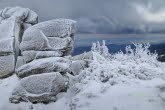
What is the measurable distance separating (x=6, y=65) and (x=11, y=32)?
2218 millimetres

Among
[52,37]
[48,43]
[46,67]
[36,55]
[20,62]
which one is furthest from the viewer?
[20,62]

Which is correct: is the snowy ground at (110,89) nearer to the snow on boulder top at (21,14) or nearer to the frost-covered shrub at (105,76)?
the frost-covered shrub at (105,76)

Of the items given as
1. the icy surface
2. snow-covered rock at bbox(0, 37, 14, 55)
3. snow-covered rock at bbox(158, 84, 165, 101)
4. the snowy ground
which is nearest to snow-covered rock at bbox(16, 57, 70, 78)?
the snowy ground

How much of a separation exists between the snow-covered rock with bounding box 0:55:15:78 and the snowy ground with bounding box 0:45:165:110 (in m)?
0.79

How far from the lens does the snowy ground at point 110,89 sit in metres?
11.4

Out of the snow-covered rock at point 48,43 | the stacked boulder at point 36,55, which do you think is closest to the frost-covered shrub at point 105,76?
the stacked boulder at point 36,55

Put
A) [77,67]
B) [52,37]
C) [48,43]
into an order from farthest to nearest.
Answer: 1. [52,37]
2. [48,43]
3. [77,67]

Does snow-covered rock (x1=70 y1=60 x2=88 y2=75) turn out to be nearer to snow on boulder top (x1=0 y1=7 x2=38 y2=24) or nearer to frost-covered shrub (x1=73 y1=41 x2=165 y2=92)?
frost-covered shrub (x1=73 y1=41 x2=165 y2=92)

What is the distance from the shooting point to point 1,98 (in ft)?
45.3

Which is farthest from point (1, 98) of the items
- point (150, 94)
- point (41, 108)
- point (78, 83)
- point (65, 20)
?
point (150, 94)

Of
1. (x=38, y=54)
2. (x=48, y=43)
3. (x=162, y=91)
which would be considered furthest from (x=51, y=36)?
(x=162, y=91)

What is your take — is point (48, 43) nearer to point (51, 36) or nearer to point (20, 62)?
point (51, 36)

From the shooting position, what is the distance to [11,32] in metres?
17.0

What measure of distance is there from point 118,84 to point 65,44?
12.8ft
